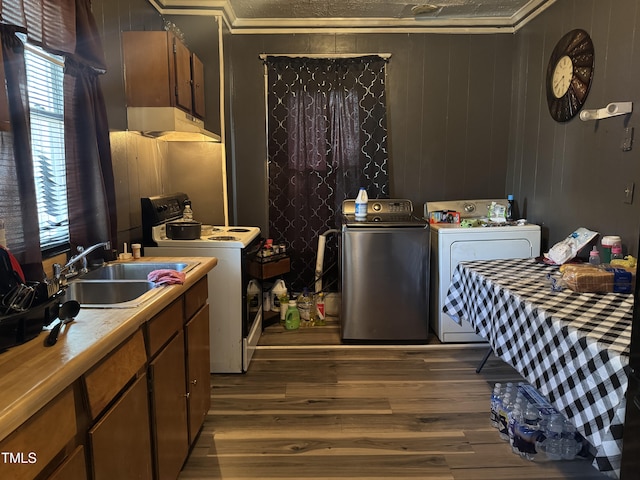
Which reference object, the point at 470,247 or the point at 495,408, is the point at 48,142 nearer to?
the point at 495,408

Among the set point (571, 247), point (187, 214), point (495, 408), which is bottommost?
point (495, 408)

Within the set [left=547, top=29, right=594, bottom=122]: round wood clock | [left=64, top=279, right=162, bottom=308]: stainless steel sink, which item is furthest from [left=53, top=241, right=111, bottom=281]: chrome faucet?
[left=547, top=29, right=594, bottom=122]: round wood clock

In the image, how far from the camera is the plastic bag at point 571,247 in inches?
100

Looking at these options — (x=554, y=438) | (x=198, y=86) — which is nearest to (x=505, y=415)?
(x=554, y=438)

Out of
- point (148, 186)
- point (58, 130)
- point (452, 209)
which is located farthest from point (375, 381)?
point (58, 130)

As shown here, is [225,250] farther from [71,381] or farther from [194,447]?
[71,381]

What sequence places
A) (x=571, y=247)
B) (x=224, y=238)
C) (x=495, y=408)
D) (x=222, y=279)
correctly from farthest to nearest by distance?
1. (x=224, y=238)
2. (x=222, y=279)
3. (x=571, y=247)
4. (x=495, y=408)

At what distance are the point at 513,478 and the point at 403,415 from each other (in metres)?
0.62

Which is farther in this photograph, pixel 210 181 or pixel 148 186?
pixel 210 181

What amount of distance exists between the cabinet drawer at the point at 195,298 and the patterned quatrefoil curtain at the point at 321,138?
5.92 ft

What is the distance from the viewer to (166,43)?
8.57ft

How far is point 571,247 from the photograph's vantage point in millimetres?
2572

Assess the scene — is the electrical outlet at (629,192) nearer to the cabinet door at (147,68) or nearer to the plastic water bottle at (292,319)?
the plastic water bottle at (292,319)

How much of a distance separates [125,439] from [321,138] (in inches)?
115
